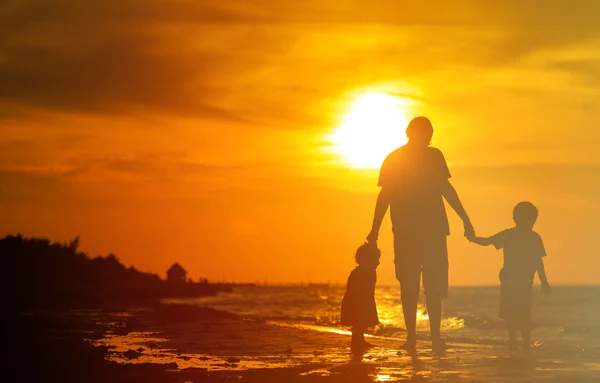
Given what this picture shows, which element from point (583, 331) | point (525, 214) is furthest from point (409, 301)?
point (583, 331)

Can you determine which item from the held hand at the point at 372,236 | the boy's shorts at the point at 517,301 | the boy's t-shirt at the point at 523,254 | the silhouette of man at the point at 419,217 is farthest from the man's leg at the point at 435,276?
the boy's t-shirt at the point at 523,254

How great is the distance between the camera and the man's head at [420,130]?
11773mm

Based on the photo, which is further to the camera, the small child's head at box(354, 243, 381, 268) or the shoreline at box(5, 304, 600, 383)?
the small child's head at box(354, 243, 381, 268)

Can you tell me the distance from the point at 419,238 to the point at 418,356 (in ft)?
5.33

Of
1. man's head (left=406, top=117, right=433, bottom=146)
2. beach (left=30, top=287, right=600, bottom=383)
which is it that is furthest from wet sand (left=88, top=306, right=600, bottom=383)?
man's head (left=406, top=117, right=433, bottom=146)

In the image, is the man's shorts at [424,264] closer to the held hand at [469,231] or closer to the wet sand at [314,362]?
the wet sand at [314,362]

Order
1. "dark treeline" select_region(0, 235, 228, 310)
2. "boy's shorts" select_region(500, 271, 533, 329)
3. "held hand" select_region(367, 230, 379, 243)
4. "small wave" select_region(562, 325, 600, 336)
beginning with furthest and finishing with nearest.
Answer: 1. "dark treeline" select_region(0, 235, 228, 310)
2. "small wave" select_region(562, 325, 600, 336)
3. "boy's shorts" select_region(500, 271, 533, 329)
4. "held hand" select_region(367, 230, 379, 243)

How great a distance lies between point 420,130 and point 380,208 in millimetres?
1327

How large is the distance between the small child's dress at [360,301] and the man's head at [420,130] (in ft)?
8.89

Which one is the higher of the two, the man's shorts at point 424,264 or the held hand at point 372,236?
the held hand at point 372,236

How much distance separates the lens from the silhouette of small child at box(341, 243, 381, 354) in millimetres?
13422

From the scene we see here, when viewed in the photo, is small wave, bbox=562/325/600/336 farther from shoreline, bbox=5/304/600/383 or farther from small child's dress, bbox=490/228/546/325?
shoreline, bbox=5/304/600/383

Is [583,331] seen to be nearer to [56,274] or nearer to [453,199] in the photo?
[453,199]

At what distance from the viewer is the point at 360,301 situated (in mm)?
13500
